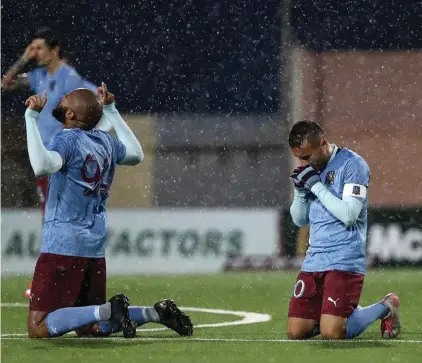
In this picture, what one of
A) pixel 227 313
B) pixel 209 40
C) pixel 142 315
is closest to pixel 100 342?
pixel 142 315

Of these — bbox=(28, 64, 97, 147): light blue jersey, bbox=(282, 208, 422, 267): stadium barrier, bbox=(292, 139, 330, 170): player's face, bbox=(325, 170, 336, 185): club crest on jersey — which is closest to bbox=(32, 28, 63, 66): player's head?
bbox=(28, 64, 97, 147): light blue jersey

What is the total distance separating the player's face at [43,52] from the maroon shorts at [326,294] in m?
3.75

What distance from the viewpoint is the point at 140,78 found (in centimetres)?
2634

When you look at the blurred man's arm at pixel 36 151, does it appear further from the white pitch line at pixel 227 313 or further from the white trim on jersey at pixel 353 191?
the white trim on jersey at pixel 353 191

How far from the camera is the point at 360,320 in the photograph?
301 inches

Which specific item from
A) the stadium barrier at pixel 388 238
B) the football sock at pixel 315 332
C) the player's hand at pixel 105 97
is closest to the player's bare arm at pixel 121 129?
the player's hand at pixel 105 97

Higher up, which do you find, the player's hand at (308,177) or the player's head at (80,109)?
the player's head at (80,109)

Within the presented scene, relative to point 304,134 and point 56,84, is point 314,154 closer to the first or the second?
point 304,134

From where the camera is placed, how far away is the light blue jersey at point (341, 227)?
771cm

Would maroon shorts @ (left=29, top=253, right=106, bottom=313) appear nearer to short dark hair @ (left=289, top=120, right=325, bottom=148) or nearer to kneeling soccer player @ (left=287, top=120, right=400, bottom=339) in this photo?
kneeling soccer player @ (left=287, top=120, right=400, bottom=339)

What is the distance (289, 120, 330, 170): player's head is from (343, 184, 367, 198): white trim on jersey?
0.82 feet

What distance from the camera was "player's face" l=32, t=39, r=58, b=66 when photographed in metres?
10.8

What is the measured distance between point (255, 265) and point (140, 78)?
10684 mm

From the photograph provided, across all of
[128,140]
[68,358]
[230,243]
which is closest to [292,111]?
[230,243]
